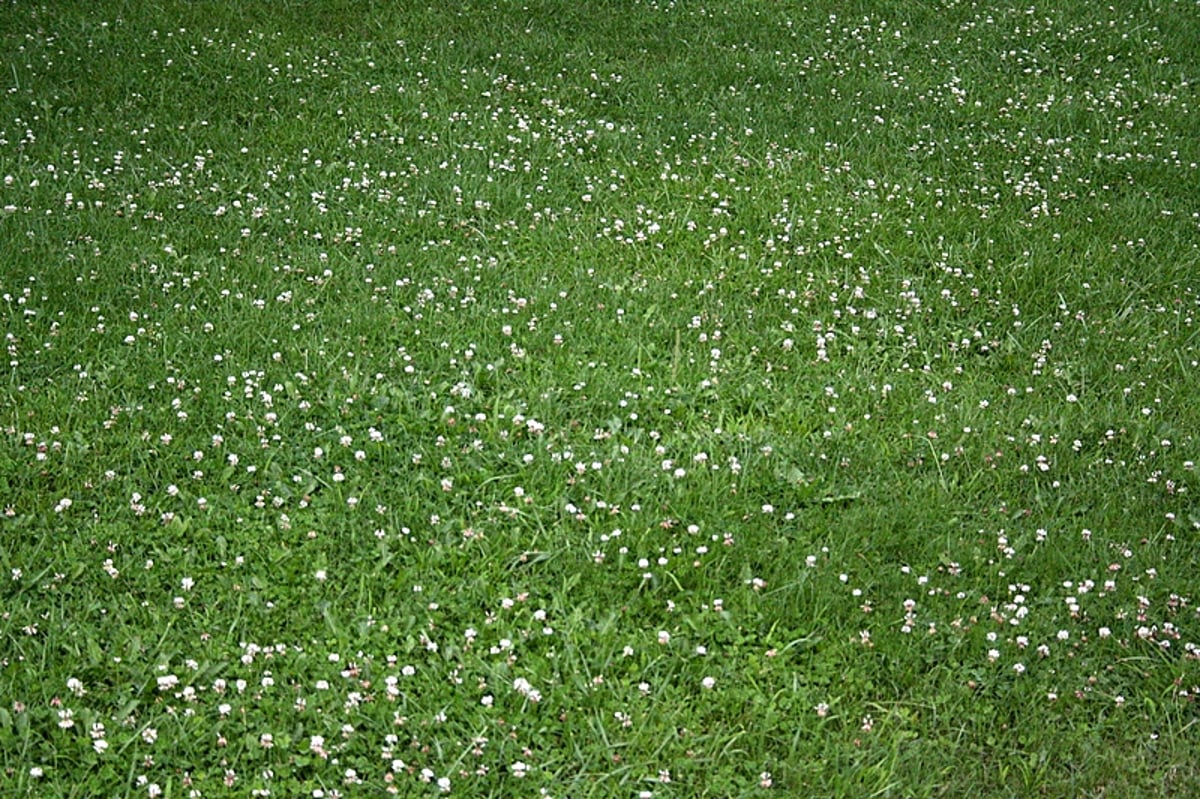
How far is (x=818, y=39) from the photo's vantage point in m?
10.6

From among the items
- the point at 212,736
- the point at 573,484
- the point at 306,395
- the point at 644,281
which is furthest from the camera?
the point at 644,281

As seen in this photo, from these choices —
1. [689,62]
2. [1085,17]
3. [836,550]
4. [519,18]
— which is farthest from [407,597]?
[1085,17]

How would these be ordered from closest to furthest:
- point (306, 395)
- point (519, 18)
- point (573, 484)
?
point (573, 484)
point (306, 395)
point (519, 18)

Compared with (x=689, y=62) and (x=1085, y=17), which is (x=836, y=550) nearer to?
(x=689, y=62)

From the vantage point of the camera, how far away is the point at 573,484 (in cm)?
521

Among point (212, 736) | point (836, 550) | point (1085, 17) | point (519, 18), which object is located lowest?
point (212, 736)

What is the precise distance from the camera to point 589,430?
561 centimetres

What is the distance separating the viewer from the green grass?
4.13m

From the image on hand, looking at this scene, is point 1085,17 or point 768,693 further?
point 1085,17

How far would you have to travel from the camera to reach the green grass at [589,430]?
4.13m

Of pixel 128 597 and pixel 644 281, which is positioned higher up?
pixel 644 281

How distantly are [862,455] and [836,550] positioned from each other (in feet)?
2.39

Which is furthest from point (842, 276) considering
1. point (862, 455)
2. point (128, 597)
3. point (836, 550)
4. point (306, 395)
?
point (128, 597)

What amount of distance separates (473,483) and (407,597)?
75 cm
